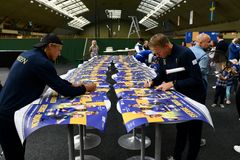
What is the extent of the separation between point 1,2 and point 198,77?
1584cm

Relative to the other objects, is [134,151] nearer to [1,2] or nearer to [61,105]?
[61,105]

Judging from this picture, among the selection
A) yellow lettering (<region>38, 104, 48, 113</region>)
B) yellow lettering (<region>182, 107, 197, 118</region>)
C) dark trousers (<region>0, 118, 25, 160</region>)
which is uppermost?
yellow lettering (<region>182, 107, 197, 118</region>)

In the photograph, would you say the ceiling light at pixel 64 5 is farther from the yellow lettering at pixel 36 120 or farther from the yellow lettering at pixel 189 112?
the yellow lettering at pixel 189 112

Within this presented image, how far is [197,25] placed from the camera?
69.6 ft

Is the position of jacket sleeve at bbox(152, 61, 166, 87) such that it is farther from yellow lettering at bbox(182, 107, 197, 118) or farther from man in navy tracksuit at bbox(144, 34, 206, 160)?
yellow lettering at bbox(182, 107, 197, 118)

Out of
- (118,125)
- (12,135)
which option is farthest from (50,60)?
(118,125)

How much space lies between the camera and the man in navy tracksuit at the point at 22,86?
1686mm

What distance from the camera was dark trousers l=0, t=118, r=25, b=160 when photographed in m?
1.70

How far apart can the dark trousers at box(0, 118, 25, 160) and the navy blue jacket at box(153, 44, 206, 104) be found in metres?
1.42

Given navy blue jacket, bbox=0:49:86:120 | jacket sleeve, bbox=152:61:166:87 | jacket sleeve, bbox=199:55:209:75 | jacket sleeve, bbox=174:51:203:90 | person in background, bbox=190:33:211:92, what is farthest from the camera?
jacket sleeve, bbox=199:55:209:75

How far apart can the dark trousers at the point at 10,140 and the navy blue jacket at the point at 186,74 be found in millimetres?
1424

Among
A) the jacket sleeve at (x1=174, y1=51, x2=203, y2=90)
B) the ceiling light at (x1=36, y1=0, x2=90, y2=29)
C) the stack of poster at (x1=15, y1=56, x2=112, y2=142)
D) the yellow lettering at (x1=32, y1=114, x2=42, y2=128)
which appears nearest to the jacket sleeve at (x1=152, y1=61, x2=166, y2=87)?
the jacket sleeve at (x1=174, y1=51, x2=203, y2=90)

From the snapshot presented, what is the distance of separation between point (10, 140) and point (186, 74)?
5.22 feet

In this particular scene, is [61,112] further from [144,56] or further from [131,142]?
[144,56]
